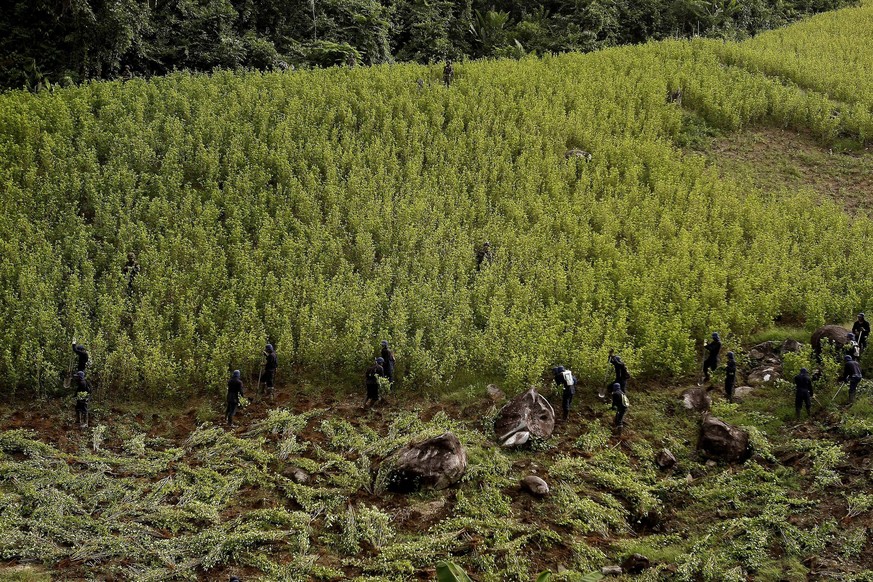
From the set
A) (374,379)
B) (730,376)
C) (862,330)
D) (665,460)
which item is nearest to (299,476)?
(374,379)

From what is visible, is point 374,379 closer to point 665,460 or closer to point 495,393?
point 495,393

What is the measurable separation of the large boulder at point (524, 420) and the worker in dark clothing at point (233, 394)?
14.7ft

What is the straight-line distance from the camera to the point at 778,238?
19.6 metres

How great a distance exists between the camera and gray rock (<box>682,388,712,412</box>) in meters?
13.9

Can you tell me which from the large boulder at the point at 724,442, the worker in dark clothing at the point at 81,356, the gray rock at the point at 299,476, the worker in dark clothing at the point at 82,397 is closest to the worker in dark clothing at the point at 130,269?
the worker in dark clothing at the point at 81,356

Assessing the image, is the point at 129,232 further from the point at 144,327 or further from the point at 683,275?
the point at 683,275

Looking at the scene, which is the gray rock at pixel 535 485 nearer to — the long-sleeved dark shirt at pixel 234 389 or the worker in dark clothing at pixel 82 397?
the long-sleeved dark shirt at pixel 234 389

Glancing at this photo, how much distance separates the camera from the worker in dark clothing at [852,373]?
12.7 meters

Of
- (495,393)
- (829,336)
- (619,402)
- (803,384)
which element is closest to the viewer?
(803,384)

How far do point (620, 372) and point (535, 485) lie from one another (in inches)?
129

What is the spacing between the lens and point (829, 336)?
1474 centimetres

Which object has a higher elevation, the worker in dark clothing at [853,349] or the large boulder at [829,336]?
the worker in dark clothing at [853,349]

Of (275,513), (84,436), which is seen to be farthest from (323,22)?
(275,513)

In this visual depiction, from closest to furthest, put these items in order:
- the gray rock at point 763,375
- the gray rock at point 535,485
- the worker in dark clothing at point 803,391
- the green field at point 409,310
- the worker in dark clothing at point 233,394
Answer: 1. the green field at point 409,310
2. the gray rock at point 535,485
3. the worker in dark clothing at point 803,391
4. the worker in dark clothing at point 233,394
5. the gray rock at point 763,375
